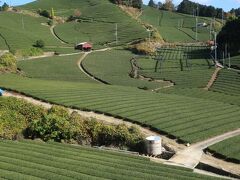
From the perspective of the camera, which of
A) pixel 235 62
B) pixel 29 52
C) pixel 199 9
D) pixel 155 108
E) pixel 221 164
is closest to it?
pixel 221 164

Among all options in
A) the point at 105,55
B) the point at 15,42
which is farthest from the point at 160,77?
the point at 15,42

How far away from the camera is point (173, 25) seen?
155125 millimetres

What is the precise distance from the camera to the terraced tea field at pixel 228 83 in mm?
61156

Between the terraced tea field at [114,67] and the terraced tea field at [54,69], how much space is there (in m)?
2.37

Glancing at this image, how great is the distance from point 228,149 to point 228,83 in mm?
35899

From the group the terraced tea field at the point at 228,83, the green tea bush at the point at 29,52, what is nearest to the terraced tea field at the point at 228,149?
the terraced tea field at the point at 228,83

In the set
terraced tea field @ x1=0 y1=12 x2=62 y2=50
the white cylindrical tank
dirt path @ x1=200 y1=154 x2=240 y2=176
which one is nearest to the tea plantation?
terraced tea field @ x1=0 y1=12 x2=62 y2=50

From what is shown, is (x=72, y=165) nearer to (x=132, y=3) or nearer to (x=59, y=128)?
(x=59, y=128)

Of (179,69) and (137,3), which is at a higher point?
(137,3)

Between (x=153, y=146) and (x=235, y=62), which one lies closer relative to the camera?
(x=153, y=146)

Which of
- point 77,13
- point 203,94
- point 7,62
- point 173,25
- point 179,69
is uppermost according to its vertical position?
point 77,13

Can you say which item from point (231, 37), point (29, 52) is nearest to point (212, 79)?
point (231, 37)

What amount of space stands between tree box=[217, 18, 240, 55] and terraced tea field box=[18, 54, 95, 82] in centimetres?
3246

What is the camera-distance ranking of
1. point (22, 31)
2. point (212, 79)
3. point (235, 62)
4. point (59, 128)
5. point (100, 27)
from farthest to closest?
point (100, 27)
point (22, 31)
point (235, 62)
point (212, 79)
point (59, 128)
